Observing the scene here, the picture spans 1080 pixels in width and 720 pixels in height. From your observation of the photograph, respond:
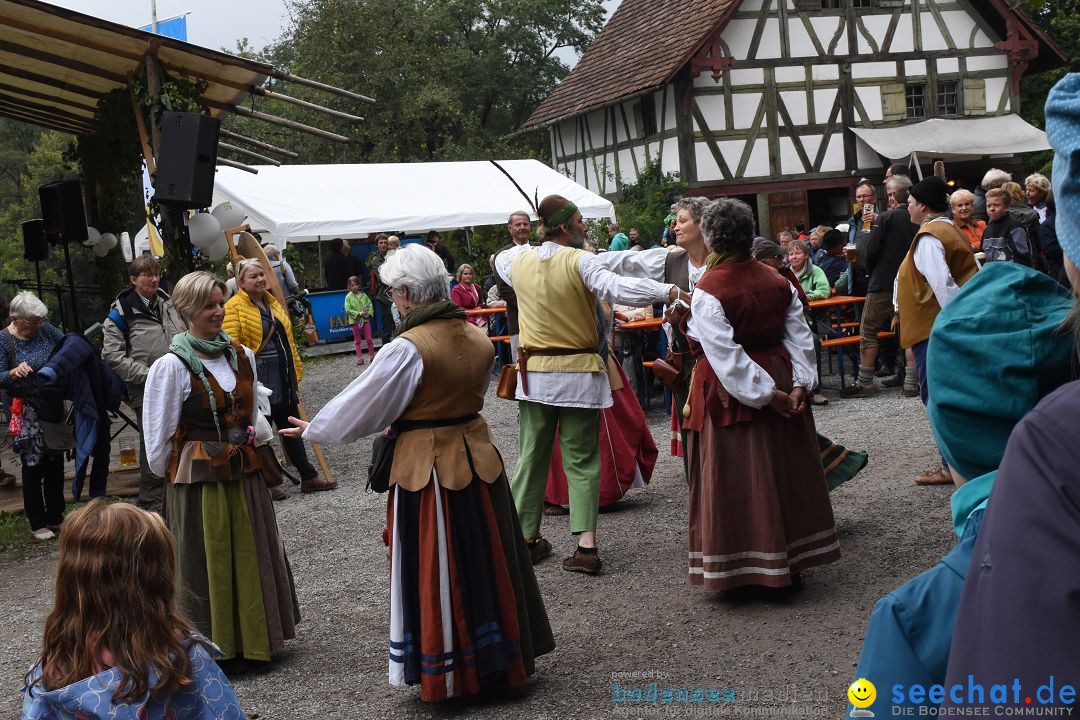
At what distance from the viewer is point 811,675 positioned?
397 centimetres

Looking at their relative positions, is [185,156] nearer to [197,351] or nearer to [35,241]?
[197,351]

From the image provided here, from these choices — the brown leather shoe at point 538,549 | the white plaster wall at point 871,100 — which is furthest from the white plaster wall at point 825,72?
the brown leather shoe at point 538,549

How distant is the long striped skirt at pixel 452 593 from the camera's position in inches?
150

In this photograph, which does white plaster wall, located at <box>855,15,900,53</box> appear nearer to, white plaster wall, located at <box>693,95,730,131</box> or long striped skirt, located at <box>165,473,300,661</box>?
white plaster wall, located at <box>693,95,730,131</box>

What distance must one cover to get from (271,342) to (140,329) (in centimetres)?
89

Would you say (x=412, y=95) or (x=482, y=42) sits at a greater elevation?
(x=482, y=42)

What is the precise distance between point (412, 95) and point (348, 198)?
678 inches

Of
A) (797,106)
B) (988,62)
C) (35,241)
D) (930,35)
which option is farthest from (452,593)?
(988,62)

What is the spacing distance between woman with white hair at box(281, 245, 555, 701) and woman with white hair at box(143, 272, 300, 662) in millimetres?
620

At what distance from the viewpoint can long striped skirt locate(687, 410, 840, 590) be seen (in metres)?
4.61

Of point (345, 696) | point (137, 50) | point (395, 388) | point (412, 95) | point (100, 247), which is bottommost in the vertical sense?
point (345, 696)

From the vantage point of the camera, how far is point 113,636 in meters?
2.25

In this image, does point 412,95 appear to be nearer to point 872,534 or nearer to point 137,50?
point 137,50

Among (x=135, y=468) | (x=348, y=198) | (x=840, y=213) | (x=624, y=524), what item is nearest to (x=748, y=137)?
(x=840, y=213)
